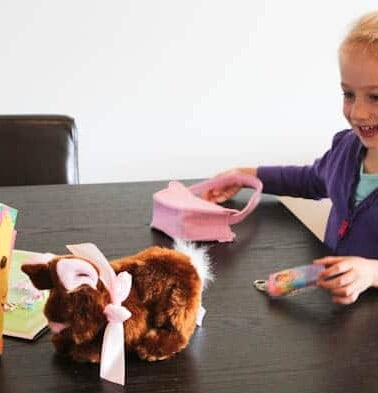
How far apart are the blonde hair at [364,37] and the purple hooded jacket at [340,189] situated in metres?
0.21

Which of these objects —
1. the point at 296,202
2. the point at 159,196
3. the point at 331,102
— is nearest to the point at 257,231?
the point at 159,196

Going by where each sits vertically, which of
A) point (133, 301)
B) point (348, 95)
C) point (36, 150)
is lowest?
point (36, 150)

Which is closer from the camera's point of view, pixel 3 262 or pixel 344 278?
pixel 3 262

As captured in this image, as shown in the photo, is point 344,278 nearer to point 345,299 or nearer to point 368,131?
point 345,299

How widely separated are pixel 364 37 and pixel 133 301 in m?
0.60

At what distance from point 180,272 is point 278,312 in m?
0.17

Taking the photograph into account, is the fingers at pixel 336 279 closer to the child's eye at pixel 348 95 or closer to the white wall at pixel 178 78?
the child's eye at pixel 348 95

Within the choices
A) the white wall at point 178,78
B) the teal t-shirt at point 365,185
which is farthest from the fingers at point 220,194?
Answer: the white wall at point 178,78

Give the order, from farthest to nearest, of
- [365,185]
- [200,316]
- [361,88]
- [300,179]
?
[300,179] → [365,185] → [361,88] → [200,316]

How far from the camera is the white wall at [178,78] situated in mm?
2018

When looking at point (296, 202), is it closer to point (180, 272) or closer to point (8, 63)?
point (8, 63)

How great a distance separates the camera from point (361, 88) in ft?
3.48

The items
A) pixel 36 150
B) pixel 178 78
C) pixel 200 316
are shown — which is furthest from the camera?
pixel 178 78

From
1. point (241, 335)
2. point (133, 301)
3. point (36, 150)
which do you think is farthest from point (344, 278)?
point (36, 150)
